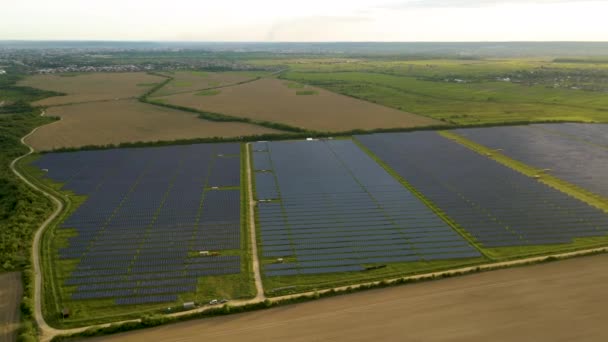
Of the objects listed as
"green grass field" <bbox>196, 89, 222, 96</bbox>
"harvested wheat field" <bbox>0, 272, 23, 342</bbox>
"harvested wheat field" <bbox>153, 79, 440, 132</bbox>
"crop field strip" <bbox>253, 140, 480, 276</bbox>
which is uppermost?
"green grass field" <bbox>196, 89, 222, 96</bbox>

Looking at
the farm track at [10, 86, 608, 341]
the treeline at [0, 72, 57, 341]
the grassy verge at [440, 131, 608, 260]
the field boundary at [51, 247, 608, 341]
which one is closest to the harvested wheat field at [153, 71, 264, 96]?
the treeline at [0, 72, 57, 341]

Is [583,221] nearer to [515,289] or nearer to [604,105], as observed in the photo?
[515,289]

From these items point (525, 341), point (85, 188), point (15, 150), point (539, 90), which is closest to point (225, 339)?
point (525, 341)

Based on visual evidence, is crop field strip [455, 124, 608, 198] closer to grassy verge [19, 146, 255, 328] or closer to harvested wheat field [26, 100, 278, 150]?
harvested wheat field [26, 100, 278, 150]

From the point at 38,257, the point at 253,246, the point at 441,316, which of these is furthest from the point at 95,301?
the point at 441,316

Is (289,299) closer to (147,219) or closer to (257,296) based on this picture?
(257,296)

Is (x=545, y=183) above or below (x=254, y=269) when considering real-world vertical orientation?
above
